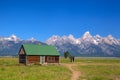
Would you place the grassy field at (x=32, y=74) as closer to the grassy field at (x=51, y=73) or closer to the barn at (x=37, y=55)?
the grassy field at (x=51, y=73)

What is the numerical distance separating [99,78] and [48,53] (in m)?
43.9

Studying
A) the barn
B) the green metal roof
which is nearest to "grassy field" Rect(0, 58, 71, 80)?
the barn

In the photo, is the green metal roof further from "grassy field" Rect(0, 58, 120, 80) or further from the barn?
"grassy field" Rect(0, 58, 120, 80)

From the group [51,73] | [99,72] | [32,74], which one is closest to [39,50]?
[99,72]

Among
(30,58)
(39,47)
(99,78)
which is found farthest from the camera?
(39,47)

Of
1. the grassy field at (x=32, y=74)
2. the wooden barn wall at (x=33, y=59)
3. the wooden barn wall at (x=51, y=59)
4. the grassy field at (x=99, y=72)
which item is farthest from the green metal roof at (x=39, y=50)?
the grassy field at (x=32, y=74)

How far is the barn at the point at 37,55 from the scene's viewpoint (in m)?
84.7

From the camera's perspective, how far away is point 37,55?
8594cm

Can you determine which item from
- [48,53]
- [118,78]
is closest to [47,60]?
[48,53]

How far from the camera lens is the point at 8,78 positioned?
40.8 metres

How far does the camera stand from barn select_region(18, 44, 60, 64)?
278ft

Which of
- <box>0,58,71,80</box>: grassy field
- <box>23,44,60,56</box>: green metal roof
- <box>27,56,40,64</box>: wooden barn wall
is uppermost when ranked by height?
<box>23,44,60,56</box>: green metal roof

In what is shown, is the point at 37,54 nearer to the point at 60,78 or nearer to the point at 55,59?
the point at 55,59

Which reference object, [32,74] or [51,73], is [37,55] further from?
[32,74]
